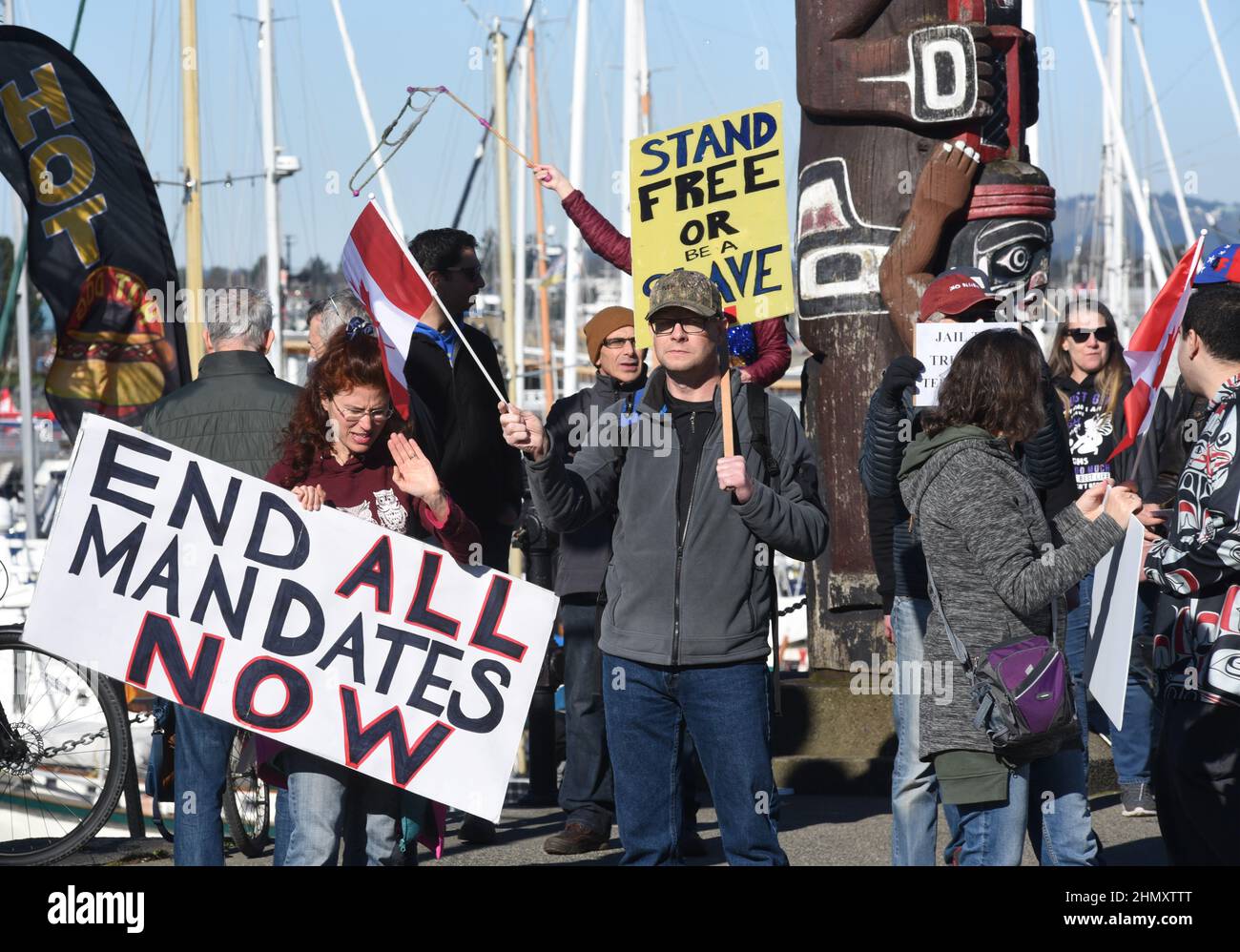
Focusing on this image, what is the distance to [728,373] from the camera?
4.92 metres

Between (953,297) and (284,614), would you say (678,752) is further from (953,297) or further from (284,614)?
(953,297)

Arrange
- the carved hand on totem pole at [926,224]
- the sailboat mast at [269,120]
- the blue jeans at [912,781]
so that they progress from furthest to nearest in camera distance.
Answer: the sailboat mast at [269,120] < the carved hand on totem pole at [926,224] < the blue jeans at [912,781]

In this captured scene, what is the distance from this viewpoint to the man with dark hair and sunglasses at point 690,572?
4.77 meters

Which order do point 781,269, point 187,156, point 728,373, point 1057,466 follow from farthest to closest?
point 187,156
point 781,269
point 1057,466
point 728,373

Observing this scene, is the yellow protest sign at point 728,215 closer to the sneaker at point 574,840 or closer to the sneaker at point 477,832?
the sneaker at point 574,840

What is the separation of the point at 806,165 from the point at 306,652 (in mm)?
4363

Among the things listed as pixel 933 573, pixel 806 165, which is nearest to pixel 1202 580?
pixel 933 573

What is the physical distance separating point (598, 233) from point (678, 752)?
8.78 ft

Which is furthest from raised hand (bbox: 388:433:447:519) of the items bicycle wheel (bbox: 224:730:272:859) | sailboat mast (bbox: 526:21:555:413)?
sailboat mast (bbox: 526:21:555:413)

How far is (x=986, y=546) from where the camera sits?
174 inches

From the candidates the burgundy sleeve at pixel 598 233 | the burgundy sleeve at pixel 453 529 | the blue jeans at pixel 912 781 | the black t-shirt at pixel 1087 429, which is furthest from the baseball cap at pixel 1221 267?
the burgundy sleeve at pixel 453 529

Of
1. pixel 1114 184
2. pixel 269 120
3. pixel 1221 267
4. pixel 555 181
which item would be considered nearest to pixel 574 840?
pixel 555 181

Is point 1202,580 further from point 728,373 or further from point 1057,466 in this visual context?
point 728,373

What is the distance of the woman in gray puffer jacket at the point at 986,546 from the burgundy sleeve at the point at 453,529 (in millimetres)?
1287
